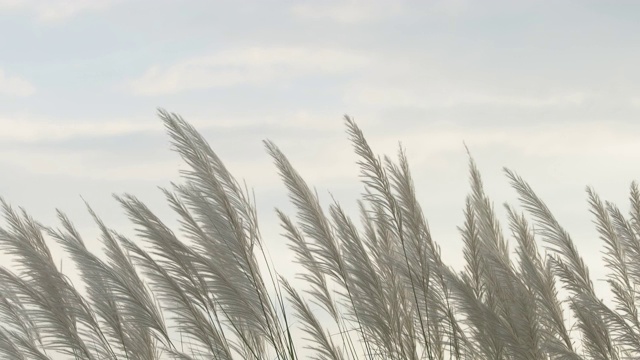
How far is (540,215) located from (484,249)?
63 cm

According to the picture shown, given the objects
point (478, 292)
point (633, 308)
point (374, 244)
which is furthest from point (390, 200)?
point (633, 308)

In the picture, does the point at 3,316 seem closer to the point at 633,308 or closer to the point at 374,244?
the point at 374,244

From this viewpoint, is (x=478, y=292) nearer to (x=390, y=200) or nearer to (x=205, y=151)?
(x=390, y=200)

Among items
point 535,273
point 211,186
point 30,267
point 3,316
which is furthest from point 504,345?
point 3,316

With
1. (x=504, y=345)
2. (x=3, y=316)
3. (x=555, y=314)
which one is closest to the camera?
(x=504, y=345)

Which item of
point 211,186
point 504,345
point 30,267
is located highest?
point 211,186

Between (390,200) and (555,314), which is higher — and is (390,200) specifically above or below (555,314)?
above

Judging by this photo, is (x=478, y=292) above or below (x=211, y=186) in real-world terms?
below

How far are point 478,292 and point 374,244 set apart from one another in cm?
46

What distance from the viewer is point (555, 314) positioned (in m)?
3.44

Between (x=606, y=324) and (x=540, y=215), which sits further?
(x=540, y=215)

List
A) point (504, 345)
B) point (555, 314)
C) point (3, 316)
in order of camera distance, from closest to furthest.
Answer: point (504, 345), point (555, 314), point (3, 316)

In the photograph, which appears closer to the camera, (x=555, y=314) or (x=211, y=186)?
(x=211, y=186)

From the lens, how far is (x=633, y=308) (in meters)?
4.34
